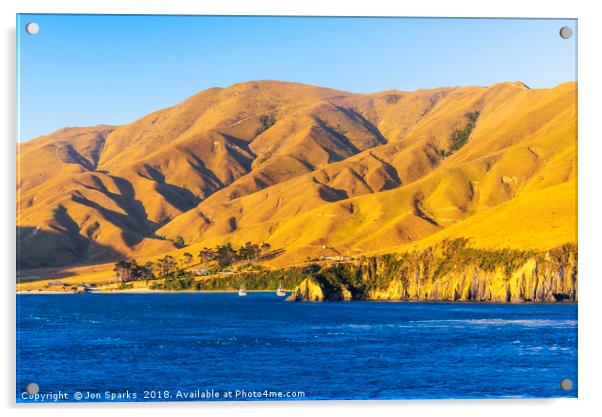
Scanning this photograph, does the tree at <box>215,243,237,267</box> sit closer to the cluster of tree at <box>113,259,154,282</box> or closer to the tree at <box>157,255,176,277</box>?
the tree at <box>157,255,176,277</box>

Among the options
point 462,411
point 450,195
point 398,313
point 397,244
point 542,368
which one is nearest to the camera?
point 462,411

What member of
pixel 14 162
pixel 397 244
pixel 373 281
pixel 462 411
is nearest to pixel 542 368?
pixel 462 411

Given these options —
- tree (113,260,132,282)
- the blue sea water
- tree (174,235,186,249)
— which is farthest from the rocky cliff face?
tree (174,235,186,249)

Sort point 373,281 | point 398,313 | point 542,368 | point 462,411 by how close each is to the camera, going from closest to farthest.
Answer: point 462,411 → point 542,368 → point 398,313 → point 373,281

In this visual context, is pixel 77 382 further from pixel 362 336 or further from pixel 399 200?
pixel 399 200

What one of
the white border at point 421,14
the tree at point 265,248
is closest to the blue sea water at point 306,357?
the white border at point 421,14

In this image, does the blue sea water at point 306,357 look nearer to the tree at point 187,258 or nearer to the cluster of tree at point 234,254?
the cluster of tree at point 234,254
